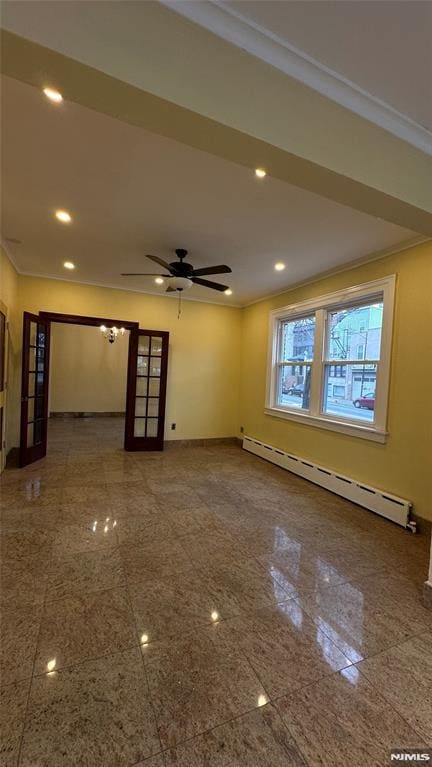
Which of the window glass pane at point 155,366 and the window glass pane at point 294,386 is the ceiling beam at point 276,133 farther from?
the window glass pane at point 155,366

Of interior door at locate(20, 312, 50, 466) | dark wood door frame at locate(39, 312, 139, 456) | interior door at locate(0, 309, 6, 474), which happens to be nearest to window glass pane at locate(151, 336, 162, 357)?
dark wood door frame at locate(39, 312, 139, 456)

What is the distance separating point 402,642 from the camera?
1.76m

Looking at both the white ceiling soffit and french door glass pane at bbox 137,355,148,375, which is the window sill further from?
the white ceiling soffit

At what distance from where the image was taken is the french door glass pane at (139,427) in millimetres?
5714

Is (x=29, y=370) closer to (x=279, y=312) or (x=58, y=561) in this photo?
(x=58, y=561)

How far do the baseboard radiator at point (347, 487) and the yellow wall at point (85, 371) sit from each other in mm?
5209

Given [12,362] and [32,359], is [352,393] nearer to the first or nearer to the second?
[32,359]

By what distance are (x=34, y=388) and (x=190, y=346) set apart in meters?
2.71

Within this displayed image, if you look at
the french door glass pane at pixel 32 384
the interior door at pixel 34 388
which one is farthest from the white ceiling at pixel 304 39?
the french door glass pane at pixel 32 384

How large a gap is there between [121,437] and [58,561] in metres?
4.29

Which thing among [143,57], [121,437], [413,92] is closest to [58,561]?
[143,57]

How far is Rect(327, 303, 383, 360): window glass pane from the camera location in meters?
3.65

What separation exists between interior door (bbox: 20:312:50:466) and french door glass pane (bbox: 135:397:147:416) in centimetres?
147

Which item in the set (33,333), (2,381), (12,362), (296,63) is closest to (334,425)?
(296,63)
